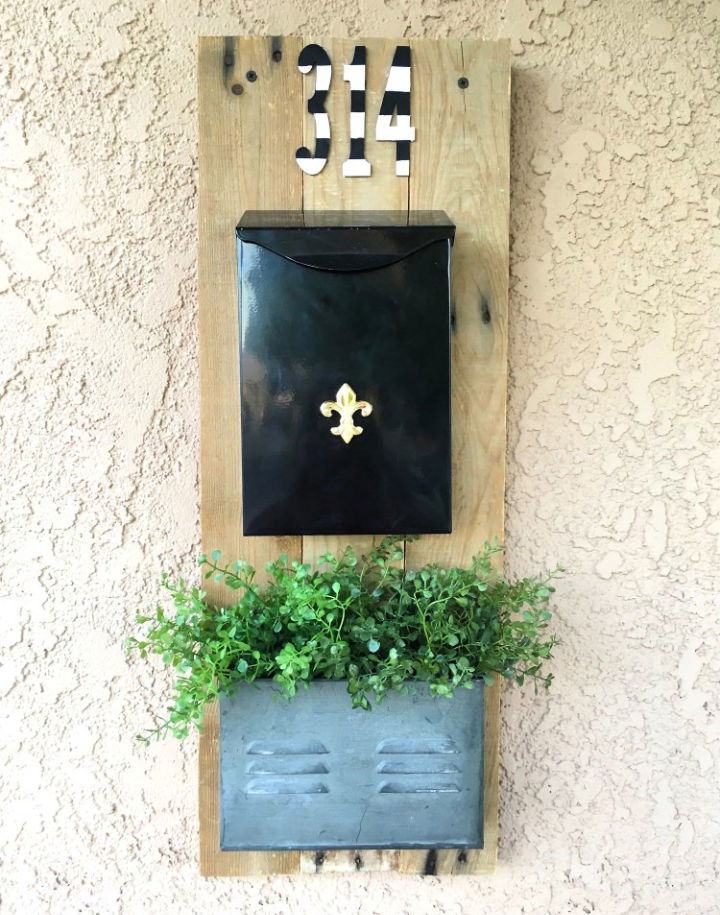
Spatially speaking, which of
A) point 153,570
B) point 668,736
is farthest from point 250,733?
point 668,736

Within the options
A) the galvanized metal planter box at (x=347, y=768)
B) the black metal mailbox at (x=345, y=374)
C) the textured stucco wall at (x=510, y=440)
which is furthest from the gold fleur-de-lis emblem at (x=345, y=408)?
the galvanized metal planter box at (x=347, y=768)

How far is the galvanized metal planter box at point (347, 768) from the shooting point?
132 cm

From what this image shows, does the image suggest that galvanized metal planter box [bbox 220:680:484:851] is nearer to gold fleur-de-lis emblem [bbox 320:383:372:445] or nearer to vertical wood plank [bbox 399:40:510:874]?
vertical wood plank [bbox 399:40:510:874]

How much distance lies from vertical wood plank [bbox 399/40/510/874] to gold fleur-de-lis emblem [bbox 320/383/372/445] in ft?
0.91

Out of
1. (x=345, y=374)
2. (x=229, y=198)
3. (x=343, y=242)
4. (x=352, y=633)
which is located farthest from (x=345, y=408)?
(x=229, y=198)

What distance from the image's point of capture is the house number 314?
1.41 meters

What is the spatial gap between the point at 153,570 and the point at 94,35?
1.14 m

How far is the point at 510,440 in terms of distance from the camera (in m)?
1.52

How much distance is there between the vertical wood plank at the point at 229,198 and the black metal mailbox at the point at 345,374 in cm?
15

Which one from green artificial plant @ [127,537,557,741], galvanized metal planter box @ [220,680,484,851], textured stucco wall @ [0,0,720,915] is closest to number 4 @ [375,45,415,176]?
textured stucco wall @ [0,0,720,915]

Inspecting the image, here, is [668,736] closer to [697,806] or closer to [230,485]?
[697,806]

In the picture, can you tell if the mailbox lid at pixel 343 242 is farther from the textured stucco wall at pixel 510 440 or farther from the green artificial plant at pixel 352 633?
the green artificial plant at pixel 352 633

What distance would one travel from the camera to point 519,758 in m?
1.56

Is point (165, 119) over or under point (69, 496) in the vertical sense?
over
